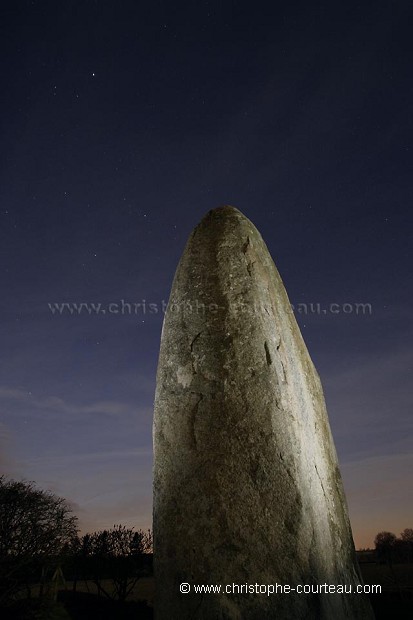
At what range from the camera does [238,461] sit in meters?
4.15

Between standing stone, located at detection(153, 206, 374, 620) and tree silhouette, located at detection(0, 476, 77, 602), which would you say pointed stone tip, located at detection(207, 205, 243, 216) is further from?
tree silhouette, located at detection(0, 476, 77, 602)

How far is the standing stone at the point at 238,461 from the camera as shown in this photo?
3.89 metres

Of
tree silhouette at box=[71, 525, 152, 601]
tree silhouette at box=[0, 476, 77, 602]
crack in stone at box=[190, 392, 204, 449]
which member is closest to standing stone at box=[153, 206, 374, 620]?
crack in stone at box=[190, 392, 204, 449]

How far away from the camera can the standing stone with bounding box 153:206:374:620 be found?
389 cm

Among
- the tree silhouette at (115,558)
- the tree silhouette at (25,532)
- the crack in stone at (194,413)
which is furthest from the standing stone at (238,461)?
the tree silhouette at (115,558)

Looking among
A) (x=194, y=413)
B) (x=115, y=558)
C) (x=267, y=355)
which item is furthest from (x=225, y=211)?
(x=115, y=558)

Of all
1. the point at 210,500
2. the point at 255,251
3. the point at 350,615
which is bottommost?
the point at 350,615

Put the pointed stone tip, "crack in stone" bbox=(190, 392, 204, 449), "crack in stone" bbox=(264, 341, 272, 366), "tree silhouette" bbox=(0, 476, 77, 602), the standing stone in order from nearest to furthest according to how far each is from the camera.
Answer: the standing stone → "crack in stone" bbox=(190, 392, 204, 449) → "crack in stone" bbox=(264, 341, 272, 366) → the pointed stone tip → "tree silhouette" bbox=(0, 476, 77, 602)

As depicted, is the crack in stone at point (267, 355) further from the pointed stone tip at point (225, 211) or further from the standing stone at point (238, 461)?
the pointed stone tip at point (225, 211)

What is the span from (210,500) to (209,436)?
1.70ft

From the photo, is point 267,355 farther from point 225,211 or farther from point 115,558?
point 115,558

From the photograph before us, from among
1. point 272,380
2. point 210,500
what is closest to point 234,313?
point 272,380

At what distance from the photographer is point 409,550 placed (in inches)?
2074

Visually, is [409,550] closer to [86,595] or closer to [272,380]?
[86,595]
